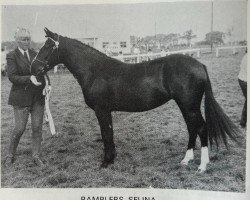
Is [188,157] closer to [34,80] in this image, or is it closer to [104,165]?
[104,165]

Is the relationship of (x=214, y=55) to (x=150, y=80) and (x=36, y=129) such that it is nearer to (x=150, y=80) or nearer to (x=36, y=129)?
(x=150, y=80)

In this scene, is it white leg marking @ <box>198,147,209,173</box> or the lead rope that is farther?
the lead rope

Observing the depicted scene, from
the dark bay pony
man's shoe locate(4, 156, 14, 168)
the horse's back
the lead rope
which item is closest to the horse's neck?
the dark bay pony

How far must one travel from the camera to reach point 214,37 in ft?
4.42

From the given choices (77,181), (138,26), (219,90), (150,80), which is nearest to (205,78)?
(219,90)

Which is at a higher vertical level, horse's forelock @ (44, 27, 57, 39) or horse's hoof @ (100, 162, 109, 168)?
horse's forelock @ (44, 27, 57, 39)

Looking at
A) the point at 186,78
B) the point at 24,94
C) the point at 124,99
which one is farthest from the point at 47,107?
the point at 186,78

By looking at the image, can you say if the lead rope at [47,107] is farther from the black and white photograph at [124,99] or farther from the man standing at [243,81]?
the man standing at [243,81]

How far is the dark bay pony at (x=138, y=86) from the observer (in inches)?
50.7

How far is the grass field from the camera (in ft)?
4.29

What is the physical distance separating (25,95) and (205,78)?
73 centimetres

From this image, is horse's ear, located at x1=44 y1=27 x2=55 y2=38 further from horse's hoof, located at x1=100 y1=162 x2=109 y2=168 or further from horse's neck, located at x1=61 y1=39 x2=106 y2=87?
horse's hoof, located at x1=100 y1=162 x2=109 y2=168

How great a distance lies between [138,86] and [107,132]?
23cm

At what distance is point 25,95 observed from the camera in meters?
1.38
